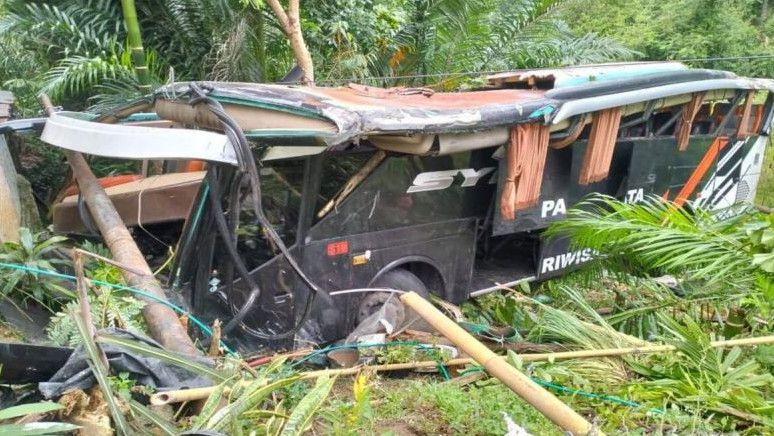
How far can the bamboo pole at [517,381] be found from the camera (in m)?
2.42

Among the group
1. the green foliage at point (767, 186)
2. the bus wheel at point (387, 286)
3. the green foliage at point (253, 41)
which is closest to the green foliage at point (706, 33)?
the green foliage at point (767, 186)

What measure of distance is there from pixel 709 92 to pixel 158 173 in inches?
208

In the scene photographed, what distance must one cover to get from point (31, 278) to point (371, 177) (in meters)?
2.34

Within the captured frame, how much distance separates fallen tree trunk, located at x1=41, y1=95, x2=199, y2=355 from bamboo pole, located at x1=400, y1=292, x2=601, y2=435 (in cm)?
157

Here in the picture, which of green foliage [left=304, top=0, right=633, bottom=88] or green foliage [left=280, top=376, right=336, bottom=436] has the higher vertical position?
green foliage [left=304, top=0, right=633, bottom=88]

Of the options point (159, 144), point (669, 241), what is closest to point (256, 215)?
point (159, 144)

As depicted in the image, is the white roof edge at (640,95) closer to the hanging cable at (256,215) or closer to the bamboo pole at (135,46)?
the hanging cable at (256,215)

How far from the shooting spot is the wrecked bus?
170 inches

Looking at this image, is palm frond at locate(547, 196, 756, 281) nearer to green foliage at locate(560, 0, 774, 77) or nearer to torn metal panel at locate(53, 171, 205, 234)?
torn metal panel at locate(53, 171, 205, 234)

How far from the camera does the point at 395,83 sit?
9.99 m

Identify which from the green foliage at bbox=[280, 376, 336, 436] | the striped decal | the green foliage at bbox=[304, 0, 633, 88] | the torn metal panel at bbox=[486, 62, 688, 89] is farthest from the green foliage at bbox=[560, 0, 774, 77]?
the green foliage at bbox=[280, 376, 336, 436]

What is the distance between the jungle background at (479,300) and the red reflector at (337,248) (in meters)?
0.92

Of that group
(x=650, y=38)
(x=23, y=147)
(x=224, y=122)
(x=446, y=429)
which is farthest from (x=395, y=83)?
(x=650, y=38)

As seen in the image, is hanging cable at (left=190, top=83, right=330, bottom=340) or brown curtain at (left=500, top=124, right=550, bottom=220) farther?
brown curtain at (left=500, top=124, right=550, bottom=220)
